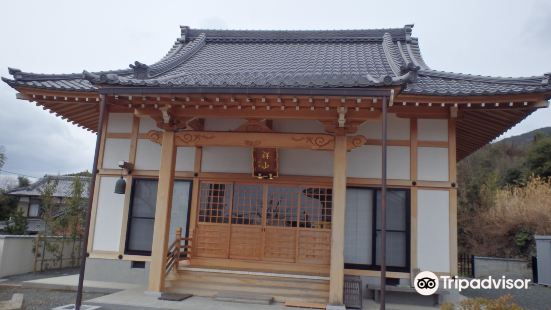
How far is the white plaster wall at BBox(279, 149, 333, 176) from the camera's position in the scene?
850 centimetres

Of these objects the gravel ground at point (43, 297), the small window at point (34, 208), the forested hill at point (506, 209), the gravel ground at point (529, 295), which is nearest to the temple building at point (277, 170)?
the gravel ground at point (43, 297)

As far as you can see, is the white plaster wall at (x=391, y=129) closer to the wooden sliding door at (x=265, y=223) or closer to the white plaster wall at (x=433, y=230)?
the white plaster wall at (x=433, y=230)

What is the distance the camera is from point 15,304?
21.3 ft

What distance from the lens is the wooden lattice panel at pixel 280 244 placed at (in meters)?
8.37

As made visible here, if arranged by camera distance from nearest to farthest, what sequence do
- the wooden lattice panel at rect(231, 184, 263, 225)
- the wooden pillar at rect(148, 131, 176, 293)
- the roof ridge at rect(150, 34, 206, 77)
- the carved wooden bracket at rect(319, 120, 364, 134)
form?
the carved wooden bracket at rect(319, 120, 364, 134) → the wooden pillar at rect(148, 131, 176, 293) → the wooden lattice panel at rect(231, 184, 263, 225) → the roof ridge at rect(150, 34, 206, 77)

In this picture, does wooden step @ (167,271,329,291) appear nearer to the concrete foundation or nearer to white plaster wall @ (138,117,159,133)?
the concrete foundation

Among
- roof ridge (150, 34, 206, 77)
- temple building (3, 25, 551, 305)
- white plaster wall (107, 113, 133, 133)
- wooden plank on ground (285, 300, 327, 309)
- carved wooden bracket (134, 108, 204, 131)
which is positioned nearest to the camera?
wooden plank on ground (285, 300, 327, 309)

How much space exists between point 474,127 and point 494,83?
1.39 meters

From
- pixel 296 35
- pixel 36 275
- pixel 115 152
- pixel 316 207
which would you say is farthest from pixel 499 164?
pixel 36 275

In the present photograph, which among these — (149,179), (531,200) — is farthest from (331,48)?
(531,200)

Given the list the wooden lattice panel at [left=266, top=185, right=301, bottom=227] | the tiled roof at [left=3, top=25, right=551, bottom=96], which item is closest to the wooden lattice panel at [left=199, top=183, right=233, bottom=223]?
the wooden lattice panel at [left=266, top=185, right=301, bottom=227]

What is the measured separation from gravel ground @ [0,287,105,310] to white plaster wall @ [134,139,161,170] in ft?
9.12

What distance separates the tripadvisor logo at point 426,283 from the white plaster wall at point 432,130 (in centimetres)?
266

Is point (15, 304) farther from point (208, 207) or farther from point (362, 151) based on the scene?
point (362, 151)
